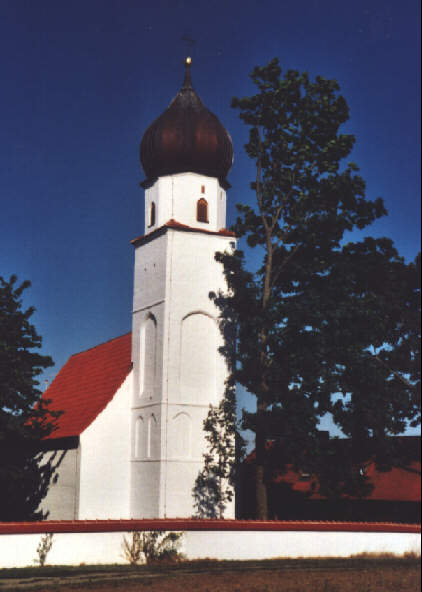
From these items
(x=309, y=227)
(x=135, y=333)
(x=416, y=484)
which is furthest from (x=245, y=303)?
(x=416, y=484)

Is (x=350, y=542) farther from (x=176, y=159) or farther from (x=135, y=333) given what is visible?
(x=176, y=159)

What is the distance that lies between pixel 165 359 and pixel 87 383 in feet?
24.0

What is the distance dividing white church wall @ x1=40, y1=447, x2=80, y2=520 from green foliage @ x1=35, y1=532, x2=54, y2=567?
11.3 meters

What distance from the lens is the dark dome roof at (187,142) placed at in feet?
98.5

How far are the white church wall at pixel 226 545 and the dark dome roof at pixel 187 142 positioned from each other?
1515 centimetres

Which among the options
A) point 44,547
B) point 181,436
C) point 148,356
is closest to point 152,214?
point 148,356

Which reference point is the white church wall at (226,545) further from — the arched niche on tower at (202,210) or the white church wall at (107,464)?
the arched niche on tower at (202,210)

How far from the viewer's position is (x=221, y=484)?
91.4ft

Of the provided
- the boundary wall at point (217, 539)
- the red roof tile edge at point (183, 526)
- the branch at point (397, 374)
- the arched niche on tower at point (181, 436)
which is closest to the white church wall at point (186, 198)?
the arched niche on tower at point (181, 436)

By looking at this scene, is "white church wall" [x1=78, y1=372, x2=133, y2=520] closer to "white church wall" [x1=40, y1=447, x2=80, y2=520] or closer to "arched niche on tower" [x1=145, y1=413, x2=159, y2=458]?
"white church wall" [x1=40, y1=447, x2=80, y2=520]

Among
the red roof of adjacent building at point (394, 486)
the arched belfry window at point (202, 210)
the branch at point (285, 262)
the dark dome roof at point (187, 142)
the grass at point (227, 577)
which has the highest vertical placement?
the dark dome roof at point (187, 142)

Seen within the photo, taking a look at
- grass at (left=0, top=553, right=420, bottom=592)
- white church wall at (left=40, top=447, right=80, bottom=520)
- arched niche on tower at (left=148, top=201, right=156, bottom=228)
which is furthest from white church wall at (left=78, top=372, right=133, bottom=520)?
grass at (left=0, top=553, right=420, bottom=592)

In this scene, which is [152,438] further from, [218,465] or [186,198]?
[186,198]

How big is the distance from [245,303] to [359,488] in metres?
6.97
